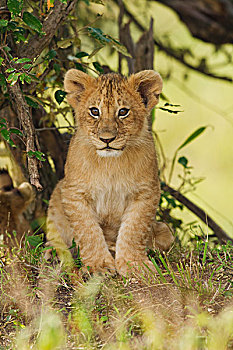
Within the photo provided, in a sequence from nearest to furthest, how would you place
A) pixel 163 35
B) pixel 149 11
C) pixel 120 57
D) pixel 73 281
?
pixel 73 281 → pixel 120 57 → pixel 163 35 → pixel 149 11

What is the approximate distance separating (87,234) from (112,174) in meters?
0.45

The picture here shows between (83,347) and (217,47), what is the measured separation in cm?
537

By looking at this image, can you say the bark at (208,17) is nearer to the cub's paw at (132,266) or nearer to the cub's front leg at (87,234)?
the cub's front leg at (87,234)

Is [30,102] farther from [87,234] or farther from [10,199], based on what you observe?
[10,199]

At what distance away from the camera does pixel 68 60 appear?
4.63 meters

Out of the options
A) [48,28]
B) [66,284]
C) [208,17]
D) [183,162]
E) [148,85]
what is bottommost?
[66,284]

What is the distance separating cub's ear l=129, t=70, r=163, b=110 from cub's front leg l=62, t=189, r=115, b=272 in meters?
0.81

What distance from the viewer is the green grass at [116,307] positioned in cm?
287

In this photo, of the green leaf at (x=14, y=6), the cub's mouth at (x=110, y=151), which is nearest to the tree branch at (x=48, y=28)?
the green leaf at (x=14, y=6)

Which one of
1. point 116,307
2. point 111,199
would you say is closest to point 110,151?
point 111,199

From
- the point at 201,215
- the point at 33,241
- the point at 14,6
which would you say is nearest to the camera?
the point at 14,6

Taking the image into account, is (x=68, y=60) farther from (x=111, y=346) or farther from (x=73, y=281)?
(x=111, y=346)

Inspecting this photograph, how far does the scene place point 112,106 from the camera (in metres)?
3.72

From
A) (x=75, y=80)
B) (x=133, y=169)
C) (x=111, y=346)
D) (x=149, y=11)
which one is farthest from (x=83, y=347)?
(x=149, y=11)
